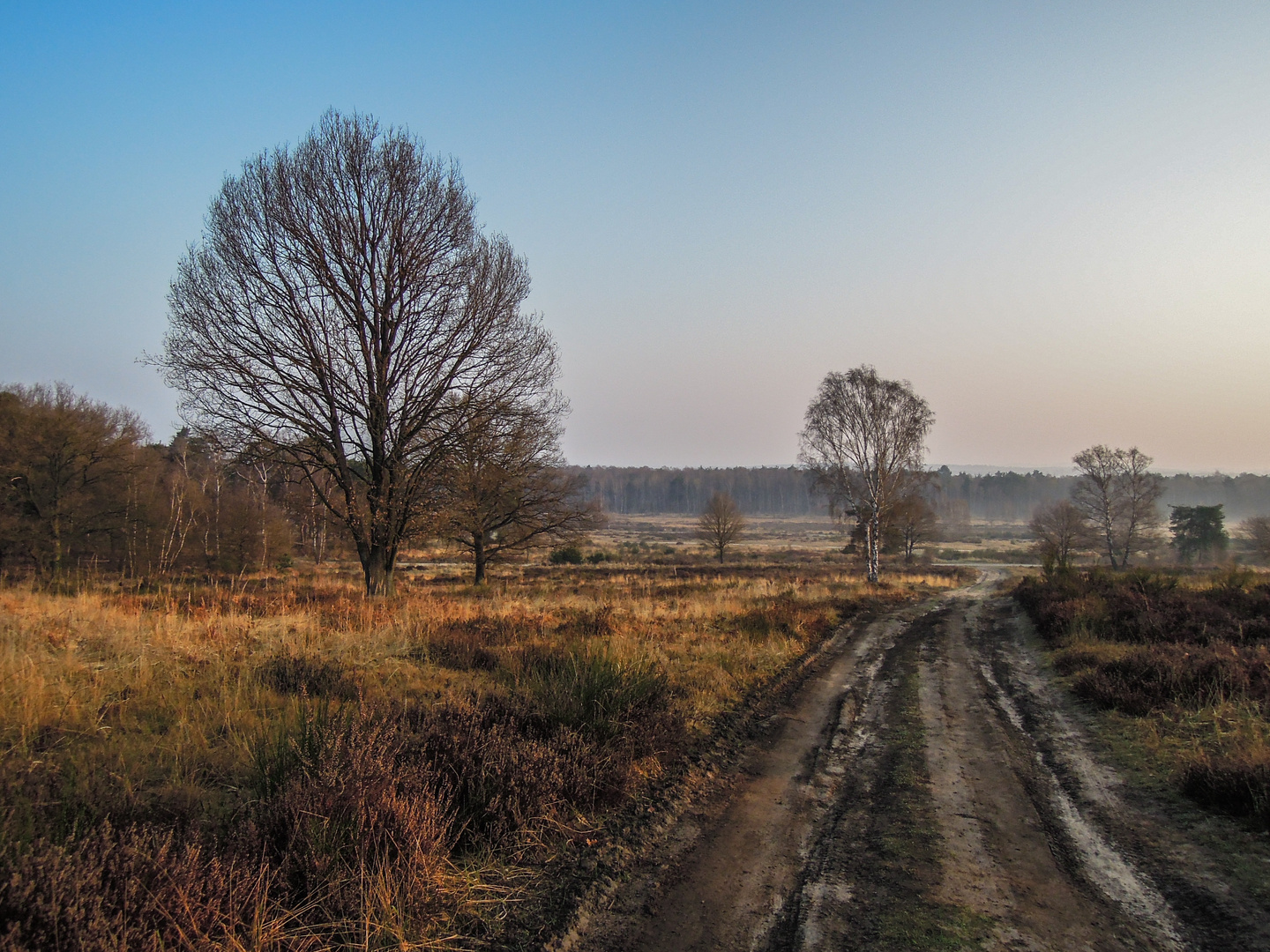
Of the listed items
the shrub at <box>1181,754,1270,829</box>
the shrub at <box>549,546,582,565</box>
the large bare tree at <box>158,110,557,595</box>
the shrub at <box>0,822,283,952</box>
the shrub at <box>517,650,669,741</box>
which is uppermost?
the large bare tree at <box>158,110,557,595</box>

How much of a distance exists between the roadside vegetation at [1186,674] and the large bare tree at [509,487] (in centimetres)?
1226

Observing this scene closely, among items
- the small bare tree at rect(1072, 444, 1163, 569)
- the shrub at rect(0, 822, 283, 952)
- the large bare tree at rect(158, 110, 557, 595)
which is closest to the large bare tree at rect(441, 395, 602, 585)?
the large bare tree at rect(158, 110, 557, 595)

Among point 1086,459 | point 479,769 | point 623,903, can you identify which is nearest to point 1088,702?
point 623,903

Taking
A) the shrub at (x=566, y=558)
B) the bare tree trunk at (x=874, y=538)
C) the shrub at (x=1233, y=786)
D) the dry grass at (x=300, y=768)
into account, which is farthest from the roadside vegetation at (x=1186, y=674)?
the shrub at (x=566, y=558)

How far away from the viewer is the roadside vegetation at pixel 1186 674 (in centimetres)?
488

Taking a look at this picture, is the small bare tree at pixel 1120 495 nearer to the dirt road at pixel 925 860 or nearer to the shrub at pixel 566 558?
the shrub at pixel 566 558

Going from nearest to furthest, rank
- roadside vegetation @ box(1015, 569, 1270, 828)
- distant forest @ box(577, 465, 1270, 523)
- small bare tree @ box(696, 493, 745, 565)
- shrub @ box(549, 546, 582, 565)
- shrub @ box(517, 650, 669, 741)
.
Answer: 1. roadside vegetation @ box(1015, 569, 1270, 828)
2. shrub @ box(517, 650, 669, 741)
3. shrub @ box(549, 546, 582, 565)
4. small bare tree @ box(696, 493, 745, 565)
5. distant forest @ box(577, 465, 1270, 523)

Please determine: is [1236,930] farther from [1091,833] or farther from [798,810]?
[798,810]

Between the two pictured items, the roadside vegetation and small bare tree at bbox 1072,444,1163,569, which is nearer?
the roadside vegetation

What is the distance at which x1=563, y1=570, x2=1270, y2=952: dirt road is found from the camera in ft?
10.4

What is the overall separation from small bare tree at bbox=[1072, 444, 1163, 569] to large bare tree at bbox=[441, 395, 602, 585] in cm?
4171

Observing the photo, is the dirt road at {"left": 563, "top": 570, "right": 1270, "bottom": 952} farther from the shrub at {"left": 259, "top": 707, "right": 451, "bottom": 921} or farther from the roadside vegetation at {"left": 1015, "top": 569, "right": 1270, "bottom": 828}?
the shrub at {"left": 259, "top": 707, "right": 451, "bottom": 921}

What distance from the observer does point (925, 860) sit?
388 centimetres

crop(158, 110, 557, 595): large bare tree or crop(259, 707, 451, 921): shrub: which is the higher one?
crop(158, 110, 557, 595): large bare tree
